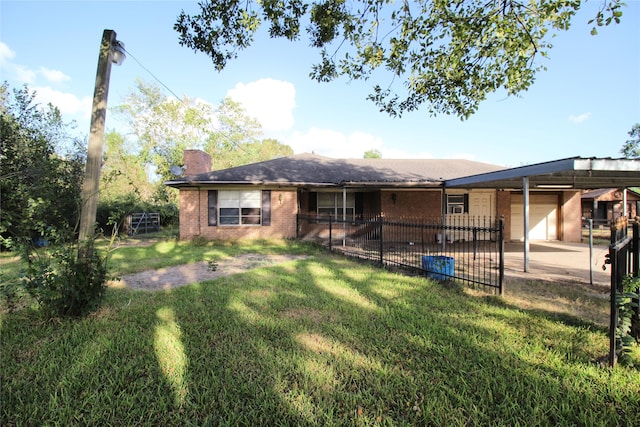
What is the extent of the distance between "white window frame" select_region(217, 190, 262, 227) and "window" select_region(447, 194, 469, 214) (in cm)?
885

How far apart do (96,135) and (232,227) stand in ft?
28.4

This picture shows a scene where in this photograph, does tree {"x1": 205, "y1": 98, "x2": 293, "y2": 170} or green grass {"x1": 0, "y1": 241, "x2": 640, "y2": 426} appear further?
tree {"x1": 205, "y1": 98, "x2": 293, "y2": 170}

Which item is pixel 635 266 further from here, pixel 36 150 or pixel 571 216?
pixel 36 150

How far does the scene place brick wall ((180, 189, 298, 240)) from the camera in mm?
12570

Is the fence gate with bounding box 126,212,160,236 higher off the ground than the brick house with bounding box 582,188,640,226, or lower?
A: lower

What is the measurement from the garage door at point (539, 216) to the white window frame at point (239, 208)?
479 inches

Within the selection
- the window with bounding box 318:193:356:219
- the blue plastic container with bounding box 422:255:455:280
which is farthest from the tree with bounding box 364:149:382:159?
the blue plastic container with bounding box 422:255:455:280

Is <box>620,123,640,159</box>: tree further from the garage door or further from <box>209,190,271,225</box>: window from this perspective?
<box>209,190,271,225</box>: window

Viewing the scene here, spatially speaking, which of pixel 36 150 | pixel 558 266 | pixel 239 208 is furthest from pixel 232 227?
pixel 558 266

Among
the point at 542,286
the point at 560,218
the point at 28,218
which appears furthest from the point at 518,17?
the point at 560,218

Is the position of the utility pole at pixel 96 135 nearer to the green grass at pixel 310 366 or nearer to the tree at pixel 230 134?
the green grass at pixel 310 366

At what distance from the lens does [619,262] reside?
304 cm

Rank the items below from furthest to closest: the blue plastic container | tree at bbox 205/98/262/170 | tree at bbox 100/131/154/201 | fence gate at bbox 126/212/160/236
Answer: tree at bbox 205/98/262/170 < tree at bbox 100/131/154/201 < fence gate at bbox 126/212/160/236 < the blue plastic container

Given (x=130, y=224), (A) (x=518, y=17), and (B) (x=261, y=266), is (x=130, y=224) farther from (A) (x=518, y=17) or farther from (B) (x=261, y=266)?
(A) (x=518, y=17)
